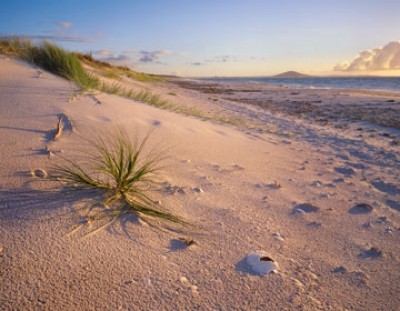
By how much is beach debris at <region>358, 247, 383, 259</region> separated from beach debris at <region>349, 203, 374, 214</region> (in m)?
0.41

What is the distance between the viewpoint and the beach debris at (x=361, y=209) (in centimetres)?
181

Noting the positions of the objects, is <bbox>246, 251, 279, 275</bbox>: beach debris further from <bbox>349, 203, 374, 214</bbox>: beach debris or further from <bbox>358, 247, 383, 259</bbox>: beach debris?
<bbox>349, 203, 374, 214</bbox>: beach debris

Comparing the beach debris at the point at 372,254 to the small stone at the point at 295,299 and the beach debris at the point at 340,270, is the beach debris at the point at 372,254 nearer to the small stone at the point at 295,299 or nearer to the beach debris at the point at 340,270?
the beach debris at the point at 340,270

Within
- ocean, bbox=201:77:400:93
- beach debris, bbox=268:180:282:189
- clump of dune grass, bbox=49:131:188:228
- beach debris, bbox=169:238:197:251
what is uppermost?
ocean, bbox=201:77:400:93

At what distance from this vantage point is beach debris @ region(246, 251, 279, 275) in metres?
1.15

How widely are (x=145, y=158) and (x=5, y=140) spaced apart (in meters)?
0.83

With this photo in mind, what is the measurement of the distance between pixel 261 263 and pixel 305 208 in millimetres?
700

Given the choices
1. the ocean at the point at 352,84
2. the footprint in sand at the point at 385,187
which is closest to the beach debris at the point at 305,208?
the footprint in sand at the point at 385,187

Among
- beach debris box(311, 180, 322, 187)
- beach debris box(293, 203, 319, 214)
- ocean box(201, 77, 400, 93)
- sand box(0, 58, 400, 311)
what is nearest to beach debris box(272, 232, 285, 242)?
sand box(0, 58, 400, 311)

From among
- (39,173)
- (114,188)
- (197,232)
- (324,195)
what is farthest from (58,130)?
(324,195)

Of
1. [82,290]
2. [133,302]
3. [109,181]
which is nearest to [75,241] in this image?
[82,290]

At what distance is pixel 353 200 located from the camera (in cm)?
197

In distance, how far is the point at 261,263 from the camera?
1186mm

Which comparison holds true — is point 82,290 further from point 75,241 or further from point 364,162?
point 364,162
